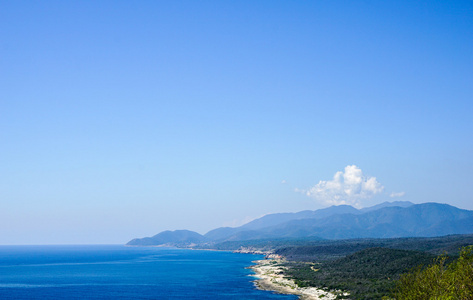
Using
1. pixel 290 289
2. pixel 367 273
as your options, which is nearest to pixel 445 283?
pixel 290 289

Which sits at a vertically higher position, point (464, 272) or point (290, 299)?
point (464, 272)

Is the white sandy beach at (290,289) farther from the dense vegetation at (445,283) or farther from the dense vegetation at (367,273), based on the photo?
the dense vegetation at (445,283)

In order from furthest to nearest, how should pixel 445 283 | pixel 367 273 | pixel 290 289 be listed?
1. pixel 367 273
2. pixel 290 289
3. pixel 445 283

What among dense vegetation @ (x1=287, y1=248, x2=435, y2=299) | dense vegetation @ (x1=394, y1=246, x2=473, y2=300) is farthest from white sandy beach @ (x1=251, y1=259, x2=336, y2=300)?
dense vegetation @ (x1=394, y1=246, x2=473, y2=300)

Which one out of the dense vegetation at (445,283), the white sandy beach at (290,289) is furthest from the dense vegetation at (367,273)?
the dense vegetation at (445,283)

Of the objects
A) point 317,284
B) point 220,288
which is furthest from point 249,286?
point 317,284

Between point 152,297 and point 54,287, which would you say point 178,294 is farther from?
point 54,287

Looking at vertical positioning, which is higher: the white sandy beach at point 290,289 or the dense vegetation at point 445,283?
the dense vegetation at point 445,283

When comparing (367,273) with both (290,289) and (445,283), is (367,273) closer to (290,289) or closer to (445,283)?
(290,289)
